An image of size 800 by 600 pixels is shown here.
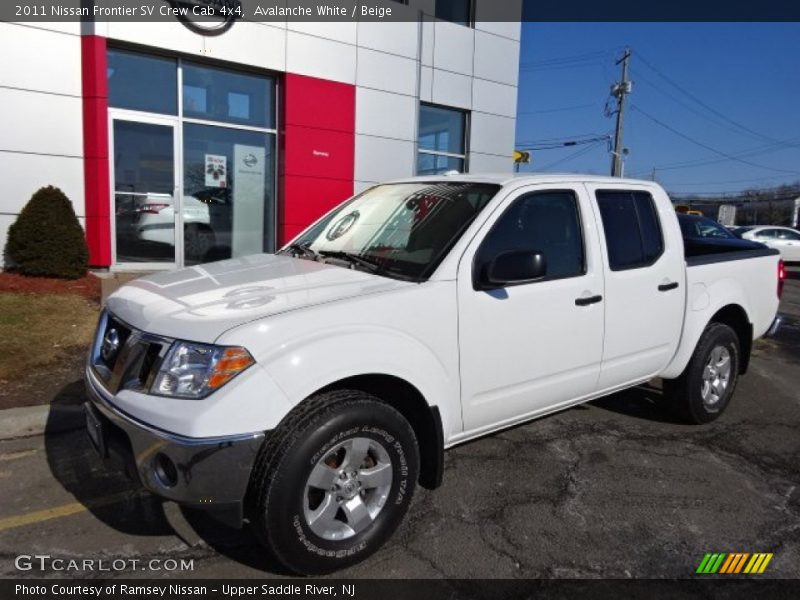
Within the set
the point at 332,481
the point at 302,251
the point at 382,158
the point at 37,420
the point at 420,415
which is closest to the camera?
the point at 332,481

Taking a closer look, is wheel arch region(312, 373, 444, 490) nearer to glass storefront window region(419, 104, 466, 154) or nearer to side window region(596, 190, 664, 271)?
side window region(596, 190, 664, 271)

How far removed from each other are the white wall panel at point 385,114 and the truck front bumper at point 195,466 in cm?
1025

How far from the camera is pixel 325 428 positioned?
8.58 ft

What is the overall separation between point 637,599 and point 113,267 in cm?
911

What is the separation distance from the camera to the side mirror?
3189mm

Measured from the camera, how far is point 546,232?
3760 mm

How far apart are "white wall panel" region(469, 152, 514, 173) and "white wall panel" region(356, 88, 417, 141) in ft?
6.12

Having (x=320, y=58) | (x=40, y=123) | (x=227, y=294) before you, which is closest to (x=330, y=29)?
(x=320, y=58)

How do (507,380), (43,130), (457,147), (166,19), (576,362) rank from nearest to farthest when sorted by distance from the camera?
1. (507,380)
2. (576,362)
3. (43,130)
4. (166,19)
5. (457,147)

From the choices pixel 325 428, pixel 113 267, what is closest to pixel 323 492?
pixel 325 428

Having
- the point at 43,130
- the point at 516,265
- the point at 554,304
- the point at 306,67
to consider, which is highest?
the point at 306,67

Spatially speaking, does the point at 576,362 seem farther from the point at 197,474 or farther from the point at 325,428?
the point at 197,474

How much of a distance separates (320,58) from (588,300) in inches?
359

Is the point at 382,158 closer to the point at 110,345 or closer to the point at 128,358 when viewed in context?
the point at 110,345
